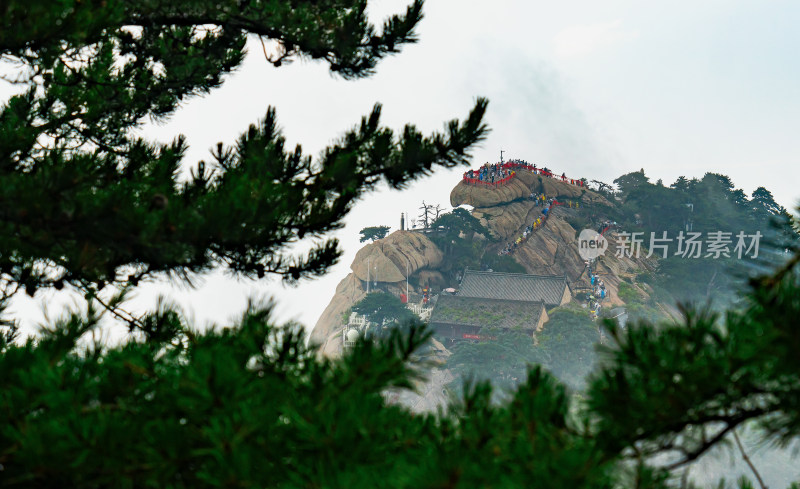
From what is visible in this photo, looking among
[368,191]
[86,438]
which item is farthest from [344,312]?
[86,438]

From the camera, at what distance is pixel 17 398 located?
4.24 ft

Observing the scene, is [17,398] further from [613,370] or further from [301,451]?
[613,370]

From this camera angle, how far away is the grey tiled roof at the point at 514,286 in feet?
85.8

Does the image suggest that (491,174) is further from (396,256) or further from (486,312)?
(486,312)

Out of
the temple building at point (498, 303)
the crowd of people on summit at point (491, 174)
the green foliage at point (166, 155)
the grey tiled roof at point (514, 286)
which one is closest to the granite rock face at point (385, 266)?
the grey tiled roof at point (514, 286)

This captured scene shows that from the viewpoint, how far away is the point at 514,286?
26625 millimetres

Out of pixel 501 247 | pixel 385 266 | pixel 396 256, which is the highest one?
pixel 501 247

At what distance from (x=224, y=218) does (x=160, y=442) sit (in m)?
1.01

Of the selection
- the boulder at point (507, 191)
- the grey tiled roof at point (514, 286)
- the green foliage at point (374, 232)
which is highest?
the boulder at point (507, 191)

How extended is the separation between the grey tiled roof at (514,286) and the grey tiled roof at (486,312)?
301mm

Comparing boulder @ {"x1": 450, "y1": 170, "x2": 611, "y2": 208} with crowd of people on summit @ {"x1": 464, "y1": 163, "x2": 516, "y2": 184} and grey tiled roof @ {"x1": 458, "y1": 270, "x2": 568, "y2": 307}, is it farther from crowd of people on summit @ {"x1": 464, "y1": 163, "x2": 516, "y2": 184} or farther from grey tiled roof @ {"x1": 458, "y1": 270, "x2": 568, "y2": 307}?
grey tiled roof @ {"x1": 458, "y1": 270, "x2": 568, "y2": 307}

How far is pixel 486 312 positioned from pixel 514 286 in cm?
154

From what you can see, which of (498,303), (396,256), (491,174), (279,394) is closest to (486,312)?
(498,303)

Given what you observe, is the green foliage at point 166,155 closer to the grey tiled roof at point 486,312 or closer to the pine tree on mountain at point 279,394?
the pine tree on mountain at point 279,394
